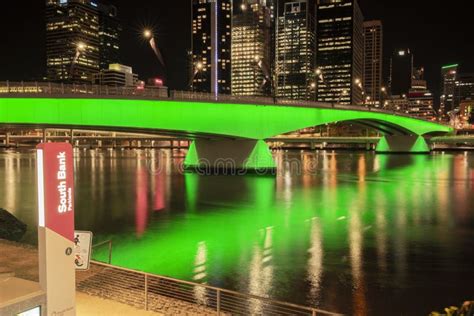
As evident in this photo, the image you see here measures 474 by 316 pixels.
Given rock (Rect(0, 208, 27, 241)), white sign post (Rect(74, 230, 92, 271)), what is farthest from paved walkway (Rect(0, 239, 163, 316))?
rock (Rect(0, 208, 27, 241))

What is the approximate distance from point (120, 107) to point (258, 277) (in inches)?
877

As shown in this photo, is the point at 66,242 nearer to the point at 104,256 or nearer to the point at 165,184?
the point at 104,256

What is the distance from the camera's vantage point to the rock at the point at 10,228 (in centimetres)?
1883

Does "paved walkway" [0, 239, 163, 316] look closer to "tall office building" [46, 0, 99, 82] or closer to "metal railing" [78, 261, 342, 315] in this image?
"metal railing" [78, 261, 342, 315]

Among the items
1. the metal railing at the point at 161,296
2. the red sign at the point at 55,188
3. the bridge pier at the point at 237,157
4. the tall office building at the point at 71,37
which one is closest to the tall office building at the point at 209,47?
the bridge pier at the point at 237,157

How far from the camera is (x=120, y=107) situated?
1278 inches

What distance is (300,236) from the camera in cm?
2006

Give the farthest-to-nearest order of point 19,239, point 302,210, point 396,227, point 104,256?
point 302,210
point 396,227
point 19,239
point 104,256

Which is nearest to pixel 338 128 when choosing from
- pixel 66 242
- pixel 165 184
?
pixel 165 184

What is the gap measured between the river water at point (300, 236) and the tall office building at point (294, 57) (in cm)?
2045

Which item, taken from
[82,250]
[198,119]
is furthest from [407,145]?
[82,250]

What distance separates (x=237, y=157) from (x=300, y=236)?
26.7m

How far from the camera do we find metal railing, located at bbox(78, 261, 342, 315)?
8.59m

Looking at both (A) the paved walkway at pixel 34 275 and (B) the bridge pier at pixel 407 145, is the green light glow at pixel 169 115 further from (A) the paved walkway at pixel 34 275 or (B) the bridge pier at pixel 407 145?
(B) the bridge pier at pixel 407 145
